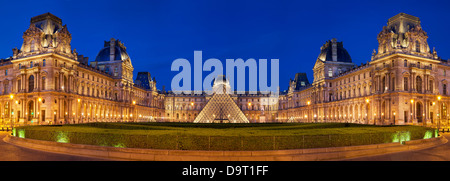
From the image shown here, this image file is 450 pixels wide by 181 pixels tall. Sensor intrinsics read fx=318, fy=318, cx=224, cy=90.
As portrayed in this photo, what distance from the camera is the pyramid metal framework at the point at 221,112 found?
1930 inches

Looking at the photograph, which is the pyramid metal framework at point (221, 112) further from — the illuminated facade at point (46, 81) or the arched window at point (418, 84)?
the arched window at point (418, 84)

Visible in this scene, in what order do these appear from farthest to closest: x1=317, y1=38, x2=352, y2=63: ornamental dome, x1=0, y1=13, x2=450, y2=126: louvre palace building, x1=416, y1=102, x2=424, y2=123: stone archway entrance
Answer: x1=317, y1=38, x2=352, y2=63: ornamental dome < x1=416, y1=102, x2=424, y2=123: stone archway entrance < x1=0, y1=13, x2=450, y2=126: louvre palace building

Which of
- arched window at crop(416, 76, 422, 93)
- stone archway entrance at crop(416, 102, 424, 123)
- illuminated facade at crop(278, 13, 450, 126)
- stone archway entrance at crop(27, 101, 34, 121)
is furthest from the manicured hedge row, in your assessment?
arched window at crop(416, 76, 422, 93)

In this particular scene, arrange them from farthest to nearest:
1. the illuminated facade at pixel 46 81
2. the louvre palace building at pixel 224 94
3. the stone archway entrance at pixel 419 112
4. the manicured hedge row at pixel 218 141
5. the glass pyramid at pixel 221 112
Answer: the stone archway entrance at pixel 419 112, the glass pyramid at pixel 221 112, the louvre palace building at pixel 224 94, the illuminated facade at pixel 46 81, the manicured hedge row at pixel 218 141

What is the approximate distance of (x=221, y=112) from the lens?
50.4 meters

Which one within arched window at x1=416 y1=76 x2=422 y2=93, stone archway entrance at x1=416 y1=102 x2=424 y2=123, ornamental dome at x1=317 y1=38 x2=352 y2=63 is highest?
ornamental dome at x1=317 y1=38 x2=352 y2=63

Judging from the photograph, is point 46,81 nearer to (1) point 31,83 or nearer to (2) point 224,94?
(1) point 31,83

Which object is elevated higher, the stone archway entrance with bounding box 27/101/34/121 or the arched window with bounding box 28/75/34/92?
the arched window with bounding box 28/75/34/92

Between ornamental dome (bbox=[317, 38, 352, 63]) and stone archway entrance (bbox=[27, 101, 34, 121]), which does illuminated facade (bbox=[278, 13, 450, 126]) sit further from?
stone archway entrance (bbox=[27, 101, 34, 121])

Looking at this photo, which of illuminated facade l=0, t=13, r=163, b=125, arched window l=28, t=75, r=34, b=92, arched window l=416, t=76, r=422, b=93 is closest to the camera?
illuminated facade l=0, t=13, r=163, b=125

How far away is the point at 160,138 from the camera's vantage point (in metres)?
12.9

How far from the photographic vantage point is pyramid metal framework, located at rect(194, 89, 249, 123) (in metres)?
49.0

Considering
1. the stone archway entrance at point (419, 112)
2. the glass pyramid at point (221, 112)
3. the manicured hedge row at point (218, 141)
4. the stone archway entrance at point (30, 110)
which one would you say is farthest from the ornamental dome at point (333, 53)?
the manicured hedge row at point (218, 141)
